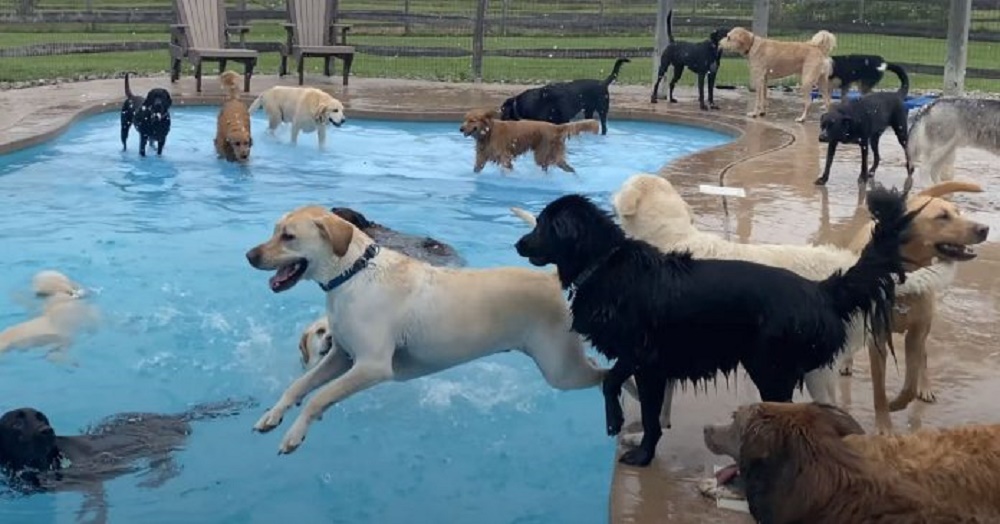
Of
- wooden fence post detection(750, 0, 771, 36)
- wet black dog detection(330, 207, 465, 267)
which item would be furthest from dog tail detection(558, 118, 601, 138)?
wooden fence post detection(750, 0, 771, 36)

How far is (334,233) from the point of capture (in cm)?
503

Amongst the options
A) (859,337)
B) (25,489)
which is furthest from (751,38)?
(25,489)

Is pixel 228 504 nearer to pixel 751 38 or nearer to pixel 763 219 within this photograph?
pixel 763 219

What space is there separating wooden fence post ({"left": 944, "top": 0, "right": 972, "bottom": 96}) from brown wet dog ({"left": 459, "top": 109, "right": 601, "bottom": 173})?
8051 mm

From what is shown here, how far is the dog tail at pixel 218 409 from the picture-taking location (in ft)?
21.3

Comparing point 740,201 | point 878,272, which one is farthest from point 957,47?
point 878,272

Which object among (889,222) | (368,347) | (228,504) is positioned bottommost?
(228,504)

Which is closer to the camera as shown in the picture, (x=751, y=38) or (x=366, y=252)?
(x=366, y=252)

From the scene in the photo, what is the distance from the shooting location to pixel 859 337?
4996mm

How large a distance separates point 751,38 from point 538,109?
4.51m

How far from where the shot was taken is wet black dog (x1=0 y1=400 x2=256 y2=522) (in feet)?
16.8

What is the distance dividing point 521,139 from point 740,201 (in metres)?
3.61

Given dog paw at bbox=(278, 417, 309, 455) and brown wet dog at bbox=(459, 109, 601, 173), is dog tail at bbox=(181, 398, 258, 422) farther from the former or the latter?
brown wet dog at bbox=(459, 109, 601, 173)

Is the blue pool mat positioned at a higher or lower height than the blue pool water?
higher
